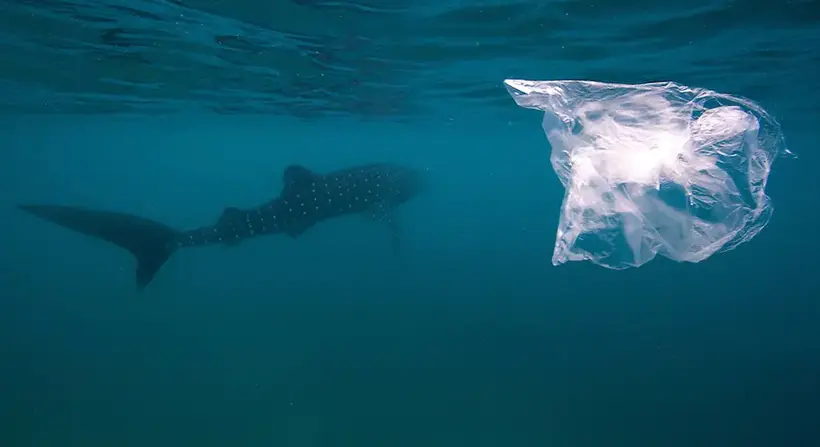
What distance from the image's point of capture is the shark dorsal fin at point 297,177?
11.5 m

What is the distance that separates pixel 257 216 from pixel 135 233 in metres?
2.48

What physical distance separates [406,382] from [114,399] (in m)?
7.20

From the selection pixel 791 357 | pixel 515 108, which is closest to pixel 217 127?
pixel 515 108

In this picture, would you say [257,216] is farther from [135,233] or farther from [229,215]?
[135,233]

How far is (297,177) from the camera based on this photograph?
1162cm

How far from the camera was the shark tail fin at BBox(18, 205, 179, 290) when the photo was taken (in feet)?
29.7

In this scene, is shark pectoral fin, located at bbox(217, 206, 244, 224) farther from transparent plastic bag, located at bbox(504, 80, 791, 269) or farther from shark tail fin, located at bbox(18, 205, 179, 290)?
transparent plastic bag, located at bbox(504, 80, 791, 269)

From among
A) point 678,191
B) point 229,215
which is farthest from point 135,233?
point 678,191

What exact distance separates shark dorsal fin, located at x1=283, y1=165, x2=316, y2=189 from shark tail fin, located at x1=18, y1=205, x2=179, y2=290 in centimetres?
267

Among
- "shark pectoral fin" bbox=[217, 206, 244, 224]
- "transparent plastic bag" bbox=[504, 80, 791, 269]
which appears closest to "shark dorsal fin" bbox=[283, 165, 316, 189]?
"shark pectoral fin" bbox=[217, 206, 244, 224]

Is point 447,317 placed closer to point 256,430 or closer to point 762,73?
point 256,430

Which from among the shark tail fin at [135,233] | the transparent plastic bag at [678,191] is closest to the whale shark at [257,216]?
the shark tail fin at [135,233]

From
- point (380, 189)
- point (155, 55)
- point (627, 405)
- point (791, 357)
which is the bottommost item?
point (791, 357)

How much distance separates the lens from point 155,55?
1499 centimetres
